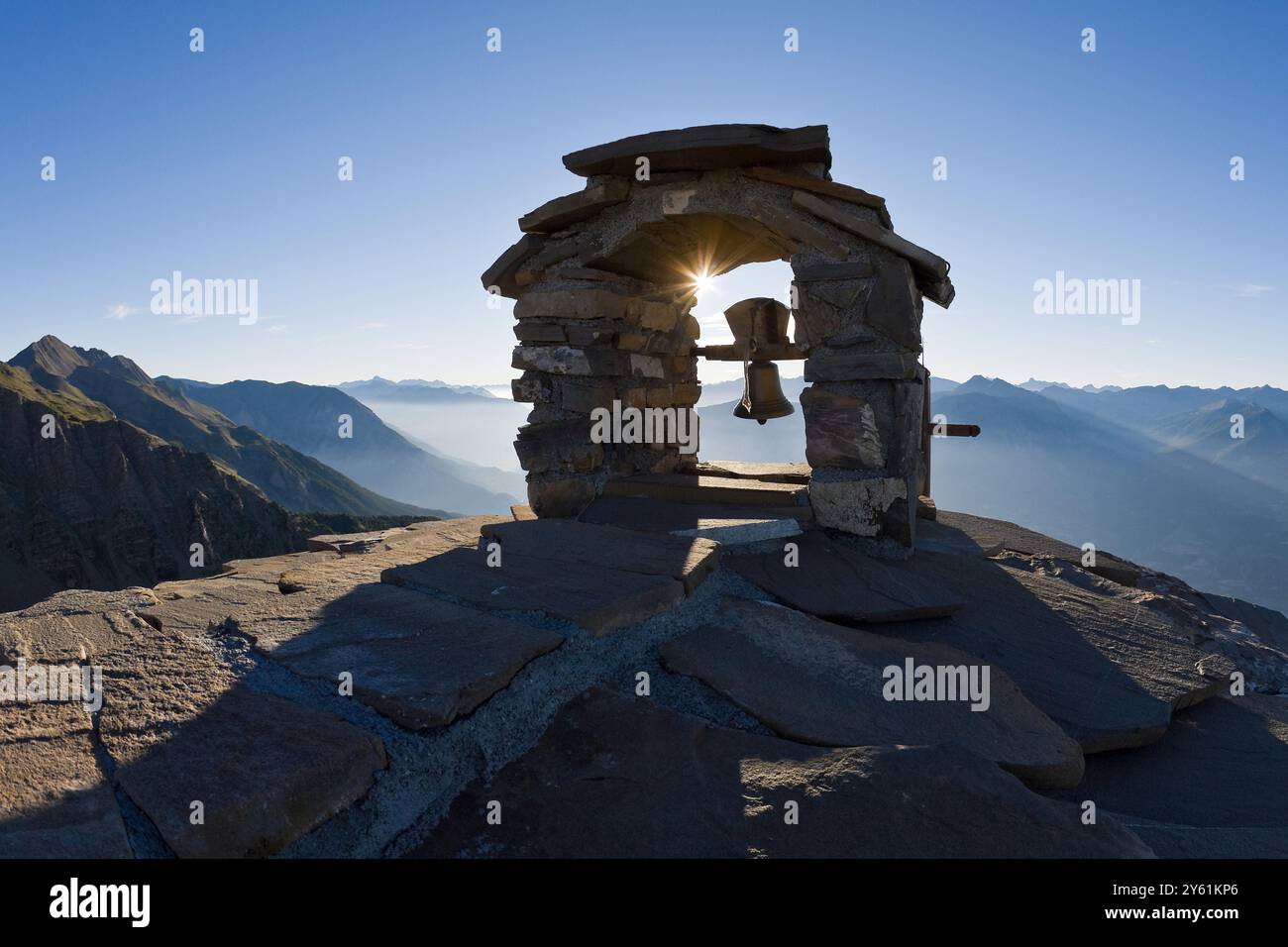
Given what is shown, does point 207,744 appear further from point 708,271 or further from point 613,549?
point 708,271

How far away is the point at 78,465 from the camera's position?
5772 cm

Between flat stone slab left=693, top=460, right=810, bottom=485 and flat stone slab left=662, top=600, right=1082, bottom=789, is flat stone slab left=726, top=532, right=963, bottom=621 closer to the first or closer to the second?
flat stone slab left=662, top=600, right=1082, bottom=789

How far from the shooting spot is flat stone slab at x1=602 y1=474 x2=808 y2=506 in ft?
17.3

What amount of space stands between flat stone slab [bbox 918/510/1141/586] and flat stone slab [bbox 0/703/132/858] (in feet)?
18.1

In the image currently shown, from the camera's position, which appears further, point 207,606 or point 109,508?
point 109,508

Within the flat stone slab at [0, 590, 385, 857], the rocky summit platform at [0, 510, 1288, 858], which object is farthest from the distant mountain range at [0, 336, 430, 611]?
the flat stone slab at [0, 590, 385, 857]

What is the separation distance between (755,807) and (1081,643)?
2.90 metres

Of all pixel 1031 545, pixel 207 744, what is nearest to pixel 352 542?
pixel 207 744

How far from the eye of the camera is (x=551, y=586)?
299 cm

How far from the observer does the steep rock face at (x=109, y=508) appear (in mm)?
52188

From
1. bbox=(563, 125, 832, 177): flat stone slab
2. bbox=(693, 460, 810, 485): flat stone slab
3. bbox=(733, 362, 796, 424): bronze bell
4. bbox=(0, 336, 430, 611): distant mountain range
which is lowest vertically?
bbox=(0, 336, 430, 611): distant mountain range

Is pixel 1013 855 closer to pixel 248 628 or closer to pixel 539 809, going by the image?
pixel 539 809

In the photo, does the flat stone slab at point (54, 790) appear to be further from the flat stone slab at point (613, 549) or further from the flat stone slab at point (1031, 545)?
the flat stone slab at point (1031, 545)
